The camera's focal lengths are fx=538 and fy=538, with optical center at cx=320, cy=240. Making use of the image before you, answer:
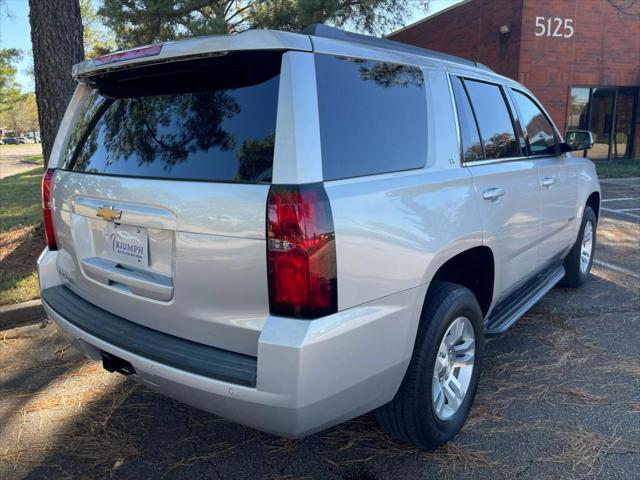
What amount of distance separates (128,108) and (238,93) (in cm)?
77

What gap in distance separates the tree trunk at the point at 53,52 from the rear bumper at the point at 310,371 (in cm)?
447

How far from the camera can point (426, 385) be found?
2535 millimetres

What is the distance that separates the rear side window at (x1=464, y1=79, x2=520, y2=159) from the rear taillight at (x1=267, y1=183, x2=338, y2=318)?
1.69m

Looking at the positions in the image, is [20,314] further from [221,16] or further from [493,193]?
[221,16]

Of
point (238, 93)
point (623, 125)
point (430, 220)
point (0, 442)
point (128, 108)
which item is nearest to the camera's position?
point (238, 93)

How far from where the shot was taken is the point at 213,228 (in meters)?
2.10

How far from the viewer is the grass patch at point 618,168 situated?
14.6 meters

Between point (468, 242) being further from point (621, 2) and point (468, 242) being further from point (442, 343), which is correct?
point (621, 2)

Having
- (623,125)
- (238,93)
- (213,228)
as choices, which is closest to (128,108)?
(238,93)

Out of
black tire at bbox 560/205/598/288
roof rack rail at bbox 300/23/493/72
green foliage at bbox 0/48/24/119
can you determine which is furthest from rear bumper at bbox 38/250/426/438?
green foliage at bbox 0/48/24/119

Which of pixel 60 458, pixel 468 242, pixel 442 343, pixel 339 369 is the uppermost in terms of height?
pixel 468 242

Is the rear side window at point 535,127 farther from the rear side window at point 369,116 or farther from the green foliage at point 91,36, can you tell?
the green foliage at point 91,36

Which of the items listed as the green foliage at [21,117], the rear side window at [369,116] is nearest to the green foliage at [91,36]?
the rear side window at [369,116]

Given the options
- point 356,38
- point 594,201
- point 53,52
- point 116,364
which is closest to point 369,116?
point 356,38
